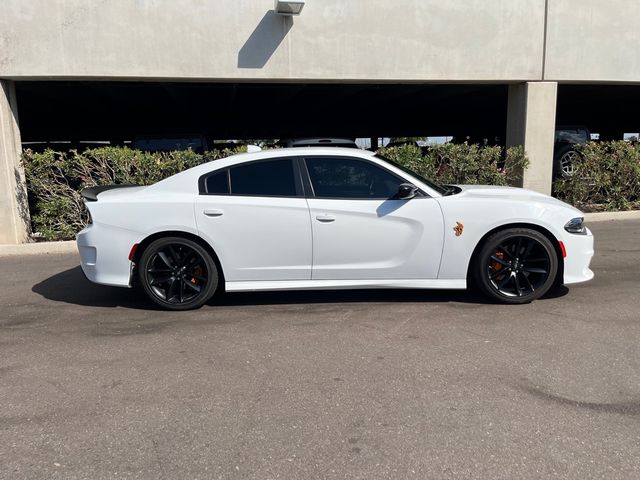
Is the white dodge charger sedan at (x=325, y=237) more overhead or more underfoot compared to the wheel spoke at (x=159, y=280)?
more overhead

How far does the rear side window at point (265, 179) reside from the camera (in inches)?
200

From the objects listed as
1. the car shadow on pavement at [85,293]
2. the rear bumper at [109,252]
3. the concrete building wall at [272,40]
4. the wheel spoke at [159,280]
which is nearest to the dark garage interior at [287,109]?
the concrete building wall at [272,40]

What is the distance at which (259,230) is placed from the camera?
4.95 m

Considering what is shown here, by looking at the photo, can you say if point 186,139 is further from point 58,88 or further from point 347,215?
point 347,215

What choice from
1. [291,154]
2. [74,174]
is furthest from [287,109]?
[291,154]

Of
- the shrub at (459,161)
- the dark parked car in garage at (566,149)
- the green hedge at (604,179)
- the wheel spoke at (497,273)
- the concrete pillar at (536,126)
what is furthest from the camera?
the dark parked car in garage at (566,149)

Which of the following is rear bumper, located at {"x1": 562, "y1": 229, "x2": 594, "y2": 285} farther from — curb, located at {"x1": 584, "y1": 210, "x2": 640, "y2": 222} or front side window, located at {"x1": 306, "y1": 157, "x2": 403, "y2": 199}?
curb, located at {"x1": 584, "y1": 210, "x2": 640, "y2": 222}

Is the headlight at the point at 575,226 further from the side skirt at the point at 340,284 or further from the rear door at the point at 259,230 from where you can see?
the rear door at the point at 259,230

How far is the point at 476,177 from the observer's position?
965cm

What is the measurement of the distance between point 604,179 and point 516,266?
21.8 ft

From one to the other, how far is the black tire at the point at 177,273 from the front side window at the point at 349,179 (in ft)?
4.30

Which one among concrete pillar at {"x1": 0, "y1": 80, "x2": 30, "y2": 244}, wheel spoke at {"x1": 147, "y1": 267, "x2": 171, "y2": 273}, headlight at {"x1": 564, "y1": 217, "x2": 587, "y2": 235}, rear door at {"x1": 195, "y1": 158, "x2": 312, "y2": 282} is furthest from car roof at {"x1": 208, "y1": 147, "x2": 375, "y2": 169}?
concrete pillar at {"x1": 0, "y1": 80, "x2": 30, "y2": 244}

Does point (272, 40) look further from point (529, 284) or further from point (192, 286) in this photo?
point (529, 284)

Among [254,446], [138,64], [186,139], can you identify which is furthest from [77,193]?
[254,446]
